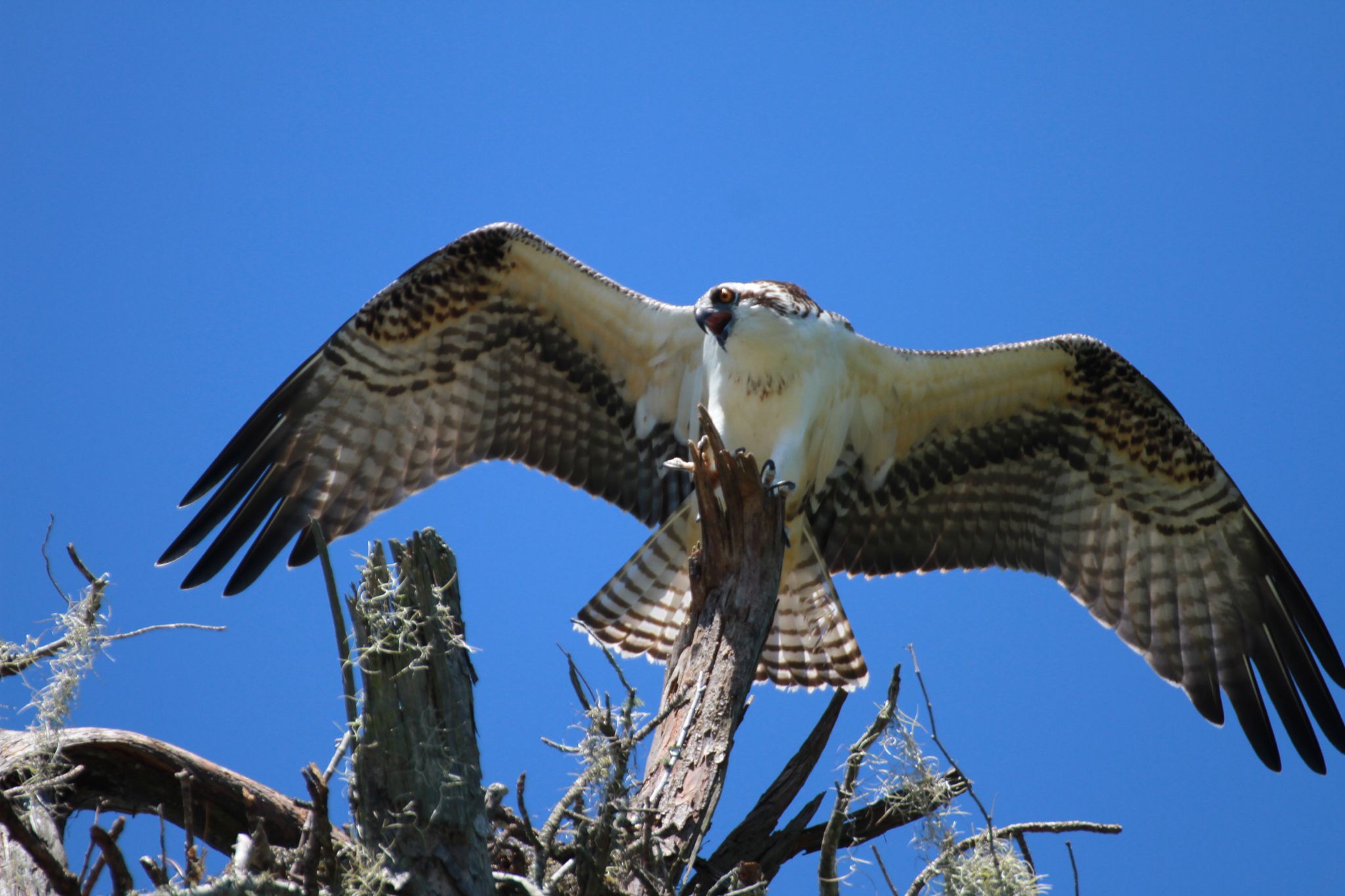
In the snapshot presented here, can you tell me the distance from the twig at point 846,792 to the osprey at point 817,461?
79.5 inches

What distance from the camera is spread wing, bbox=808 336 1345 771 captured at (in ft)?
20.5

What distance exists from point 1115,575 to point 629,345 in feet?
9.71

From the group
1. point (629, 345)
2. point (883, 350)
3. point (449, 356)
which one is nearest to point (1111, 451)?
point (883, 350)

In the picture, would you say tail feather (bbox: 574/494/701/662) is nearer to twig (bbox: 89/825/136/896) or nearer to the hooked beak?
the hooked beak

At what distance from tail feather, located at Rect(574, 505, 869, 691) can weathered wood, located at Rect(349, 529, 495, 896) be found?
2229mm

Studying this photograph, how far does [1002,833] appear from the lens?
4250 millimetres


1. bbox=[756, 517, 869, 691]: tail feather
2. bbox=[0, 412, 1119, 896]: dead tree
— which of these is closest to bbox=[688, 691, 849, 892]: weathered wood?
bbox=[0, 412, 1119, 896]: dead tree

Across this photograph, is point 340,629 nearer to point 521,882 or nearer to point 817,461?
point 521,882

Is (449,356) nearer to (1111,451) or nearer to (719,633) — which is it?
(719,633)

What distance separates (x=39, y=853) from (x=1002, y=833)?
3.03 metres

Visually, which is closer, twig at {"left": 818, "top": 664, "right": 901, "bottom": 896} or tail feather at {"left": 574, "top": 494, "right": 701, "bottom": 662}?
twig at {"left": 818, "top": 664, "right": 901, "bottom": 896}

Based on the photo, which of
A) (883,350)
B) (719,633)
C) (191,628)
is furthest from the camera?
(883,350)

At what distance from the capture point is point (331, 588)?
3.19 meters

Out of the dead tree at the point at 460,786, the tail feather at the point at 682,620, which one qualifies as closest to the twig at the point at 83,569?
the dead tree at the point at 460,786
